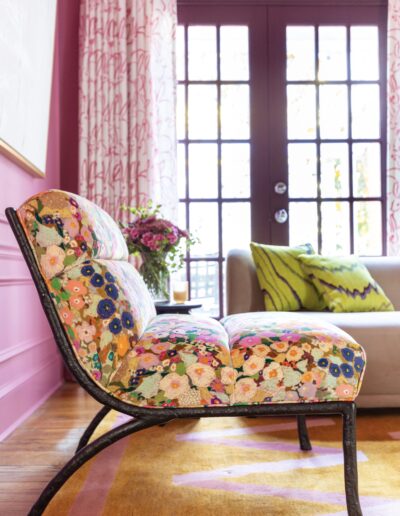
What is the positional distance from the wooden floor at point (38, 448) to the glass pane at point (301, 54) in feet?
8.22

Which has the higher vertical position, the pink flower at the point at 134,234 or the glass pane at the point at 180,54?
the glass pane at the point at 180,54

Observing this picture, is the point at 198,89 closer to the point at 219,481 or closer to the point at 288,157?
the point at 288,157

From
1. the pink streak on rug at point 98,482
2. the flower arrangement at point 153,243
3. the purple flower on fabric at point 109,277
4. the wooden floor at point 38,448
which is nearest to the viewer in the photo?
the purple flower on fabric at point 109,277

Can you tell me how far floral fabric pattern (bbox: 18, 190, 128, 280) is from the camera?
1.29 meters

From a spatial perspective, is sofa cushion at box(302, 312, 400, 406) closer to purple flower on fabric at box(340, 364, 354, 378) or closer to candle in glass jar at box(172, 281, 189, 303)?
candle in glass jar at box(172, 281, 189, 303)

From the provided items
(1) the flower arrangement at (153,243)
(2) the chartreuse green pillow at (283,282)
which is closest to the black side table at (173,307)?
(1) the flower arrangement at (153,243)

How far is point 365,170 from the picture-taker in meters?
3.77

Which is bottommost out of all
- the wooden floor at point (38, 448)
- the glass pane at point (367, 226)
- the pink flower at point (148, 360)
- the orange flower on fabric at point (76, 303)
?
Answer: the wooden floor at point (38, 448)

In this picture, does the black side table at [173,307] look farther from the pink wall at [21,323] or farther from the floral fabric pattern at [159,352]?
the floral fabric pattern at [159,352]

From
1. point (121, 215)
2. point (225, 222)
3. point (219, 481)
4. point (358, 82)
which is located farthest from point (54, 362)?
point (358, 82)

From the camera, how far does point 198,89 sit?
375 cm

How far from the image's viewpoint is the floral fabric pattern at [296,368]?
1265mm

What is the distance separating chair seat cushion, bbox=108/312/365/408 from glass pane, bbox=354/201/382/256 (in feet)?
8.37

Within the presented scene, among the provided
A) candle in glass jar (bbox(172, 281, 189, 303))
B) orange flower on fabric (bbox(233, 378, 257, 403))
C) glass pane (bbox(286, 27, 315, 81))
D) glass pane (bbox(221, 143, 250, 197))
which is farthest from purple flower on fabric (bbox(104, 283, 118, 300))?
glass pane (bbox(286, 27, 315, 81))
